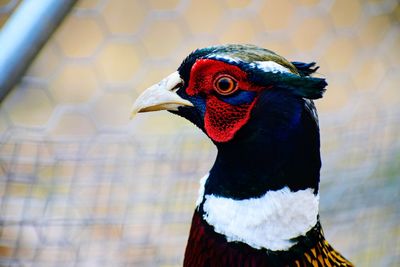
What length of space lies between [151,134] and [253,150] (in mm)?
1271

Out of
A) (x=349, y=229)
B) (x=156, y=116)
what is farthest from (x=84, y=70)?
(x=349, y=229)

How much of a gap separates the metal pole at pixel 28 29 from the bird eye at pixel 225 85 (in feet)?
0.79

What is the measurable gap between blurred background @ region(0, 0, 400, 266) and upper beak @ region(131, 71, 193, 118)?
1.32 feet

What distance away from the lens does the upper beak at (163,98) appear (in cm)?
96

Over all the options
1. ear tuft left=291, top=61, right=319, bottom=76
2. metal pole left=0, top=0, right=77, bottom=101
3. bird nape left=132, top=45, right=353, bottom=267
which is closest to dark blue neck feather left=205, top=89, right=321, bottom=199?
bird nape left=132, top=45, right=353, bottom=267

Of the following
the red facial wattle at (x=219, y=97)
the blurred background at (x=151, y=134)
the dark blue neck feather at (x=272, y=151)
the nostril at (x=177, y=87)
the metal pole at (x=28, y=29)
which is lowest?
the dark blue neck feather at (x=272, y=151)

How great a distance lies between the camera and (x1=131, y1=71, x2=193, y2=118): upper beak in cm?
96

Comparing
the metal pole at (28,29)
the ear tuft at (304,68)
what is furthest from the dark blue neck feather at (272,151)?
the metal pole at (28,29)

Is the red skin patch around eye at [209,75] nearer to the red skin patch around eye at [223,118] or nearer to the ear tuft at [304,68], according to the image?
the red skin patch around eye at [223,118]

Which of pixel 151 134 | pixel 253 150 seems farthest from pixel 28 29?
pixel 151 134

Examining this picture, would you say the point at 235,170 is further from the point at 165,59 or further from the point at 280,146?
the point at 165,59

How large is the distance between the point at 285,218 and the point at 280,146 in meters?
0.12

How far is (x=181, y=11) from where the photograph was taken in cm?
263

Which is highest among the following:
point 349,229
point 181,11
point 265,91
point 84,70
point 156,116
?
point 181,11
